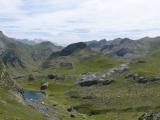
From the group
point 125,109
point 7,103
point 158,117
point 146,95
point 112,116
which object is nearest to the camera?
point 158,117

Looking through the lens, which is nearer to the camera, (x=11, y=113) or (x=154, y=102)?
(x=11, y=113)

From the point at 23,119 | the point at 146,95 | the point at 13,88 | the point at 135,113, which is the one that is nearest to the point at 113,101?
the point at 146,95

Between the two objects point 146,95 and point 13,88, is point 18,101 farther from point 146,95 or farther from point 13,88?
point 146,95

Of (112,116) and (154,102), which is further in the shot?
(154,102)

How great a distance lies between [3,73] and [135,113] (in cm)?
5161

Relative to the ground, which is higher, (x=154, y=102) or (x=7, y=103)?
(x=7, y=103)

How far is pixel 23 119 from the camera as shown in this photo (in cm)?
9356

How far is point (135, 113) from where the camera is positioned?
15050 centimetres

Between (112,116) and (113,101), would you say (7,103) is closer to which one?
(112,116)

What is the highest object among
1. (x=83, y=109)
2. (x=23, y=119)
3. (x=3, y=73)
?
(x=3, y=73)

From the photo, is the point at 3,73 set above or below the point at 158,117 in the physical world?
above

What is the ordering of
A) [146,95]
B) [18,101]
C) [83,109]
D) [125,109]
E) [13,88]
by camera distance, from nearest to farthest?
1. [18,101]
2. [13,88]
3. [125,109]
4. [83,109]
5. [146,95]

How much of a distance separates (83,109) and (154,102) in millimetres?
31264

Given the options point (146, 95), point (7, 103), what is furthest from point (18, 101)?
point (146, 95)
